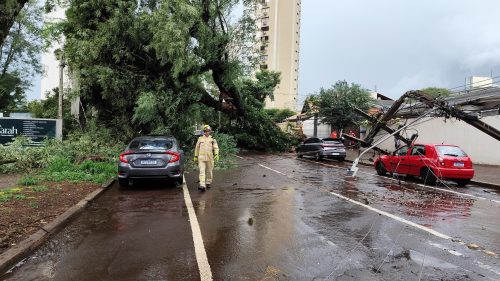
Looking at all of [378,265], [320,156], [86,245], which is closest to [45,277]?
[86,245]

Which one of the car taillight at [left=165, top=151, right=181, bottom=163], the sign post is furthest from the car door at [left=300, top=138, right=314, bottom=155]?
the car taillight at [left=165, top=151, right=181, bottom=163]

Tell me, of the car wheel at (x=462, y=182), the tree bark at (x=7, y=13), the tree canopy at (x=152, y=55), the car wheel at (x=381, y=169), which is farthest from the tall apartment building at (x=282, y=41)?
the tree bark at (x=7, y=13)

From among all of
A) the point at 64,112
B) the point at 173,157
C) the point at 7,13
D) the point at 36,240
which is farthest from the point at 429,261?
the point at 64,112

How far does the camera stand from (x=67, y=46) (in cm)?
2131

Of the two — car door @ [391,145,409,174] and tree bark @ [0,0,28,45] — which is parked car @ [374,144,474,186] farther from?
tree bark @ [0,0,28,45]

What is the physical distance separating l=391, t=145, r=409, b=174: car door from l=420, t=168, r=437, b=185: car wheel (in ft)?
3.63

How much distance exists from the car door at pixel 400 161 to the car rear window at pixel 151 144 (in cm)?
913

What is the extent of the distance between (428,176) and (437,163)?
0.57m

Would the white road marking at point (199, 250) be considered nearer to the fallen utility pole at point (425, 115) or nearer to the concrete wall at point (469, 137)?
the fallen utility pole at point (425, 115)

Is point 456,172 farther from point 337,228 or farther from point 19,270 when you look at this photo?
point 19,270

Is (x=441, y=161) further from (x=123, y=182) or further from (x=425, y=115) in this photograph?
(x=123, y=182)

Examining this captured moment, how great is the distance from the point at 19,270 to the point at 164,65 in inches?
673

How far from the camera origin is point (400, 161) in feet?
53.5

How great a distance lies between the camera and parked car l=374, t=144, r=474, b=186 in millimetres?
14359
